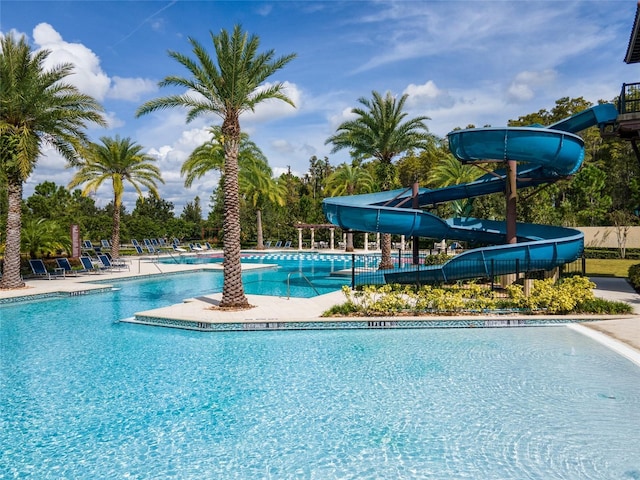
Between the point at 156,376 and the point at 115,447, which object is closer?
the point at 115,447

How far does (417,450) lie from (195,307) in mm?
10173

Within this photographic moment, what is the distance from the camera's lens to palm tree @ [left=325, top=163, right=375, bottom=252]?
4175 cm

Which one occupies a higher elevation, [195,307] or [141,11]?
[141,11]

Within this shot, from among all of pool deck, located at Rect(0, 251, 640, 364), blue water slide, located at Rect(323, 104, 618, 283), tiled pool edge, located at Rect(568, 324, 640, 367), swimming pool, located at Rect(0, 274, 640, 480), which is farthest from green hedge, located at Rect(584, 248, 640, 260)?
swimming pool, located at Rect(0, 274, 640, 480)

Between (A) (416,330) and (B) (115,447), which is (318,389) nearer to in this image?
(B) (115,447)

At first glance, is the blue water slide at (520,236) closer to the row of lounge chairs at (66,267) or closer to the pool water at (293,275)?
the pool water at (293,275)

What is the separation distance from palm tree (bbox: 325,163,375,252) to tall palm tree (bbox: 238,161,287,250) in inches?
215

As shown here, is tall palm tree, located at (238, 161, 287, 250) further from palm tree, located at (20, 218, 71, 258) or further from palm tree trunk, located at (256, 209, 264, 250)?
palm tree, located at (20, 218, 71, 258)

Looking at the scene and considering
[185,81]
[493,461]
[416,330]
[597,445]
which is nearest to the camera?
[493,461]

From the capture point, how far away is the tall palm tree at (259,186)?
4064cm

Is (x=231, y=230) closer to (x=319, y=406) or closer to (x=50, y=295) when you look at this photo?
(x=319, y=406)

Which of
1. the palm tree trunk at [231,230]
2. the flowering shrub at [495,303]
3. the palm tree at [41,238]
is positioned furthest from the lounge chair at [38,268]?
the flowering shrub at [495,303]

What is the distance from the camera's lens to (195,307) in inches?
581

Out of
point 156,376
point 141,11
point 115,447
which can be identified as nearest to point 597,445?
point 115,447
